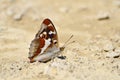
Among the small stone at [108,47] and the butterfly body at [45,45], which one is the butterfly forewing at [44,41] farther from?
the small stone at [108,47]

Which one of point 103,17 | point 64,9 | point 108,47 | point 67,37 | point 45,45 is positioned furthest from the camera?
point 64,9

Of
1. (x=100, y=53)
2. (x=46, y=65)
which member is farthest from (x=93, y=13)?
(x=46, y=65)

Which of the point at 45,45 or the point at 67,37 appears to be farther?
the point at 67,37

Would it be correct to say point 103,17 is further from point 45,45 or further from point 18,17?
point 45,45

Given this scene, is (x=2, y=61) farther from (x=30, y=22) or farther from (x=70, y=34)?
(x=30, y=22)

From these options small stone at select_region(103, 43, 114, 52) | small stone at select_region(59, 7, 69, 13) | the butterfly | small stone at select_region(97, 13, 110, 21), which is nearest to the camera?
the butterfly

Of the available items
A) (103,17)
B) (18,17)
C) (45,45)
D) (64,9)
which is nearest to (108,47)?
(45,45)

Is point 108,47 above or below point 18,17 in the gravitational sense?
below

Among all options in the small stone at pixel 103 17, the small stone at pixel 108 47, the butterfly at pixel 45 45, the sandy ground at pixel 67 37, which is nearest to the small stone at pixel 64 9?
the sandy ground at pixel 67 37

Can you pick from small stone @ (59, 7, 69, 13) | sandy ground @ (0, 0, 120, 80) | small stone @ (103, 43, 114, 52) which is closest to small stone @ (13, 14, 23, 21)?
sandy ground @ (0, 0, 120, 80)

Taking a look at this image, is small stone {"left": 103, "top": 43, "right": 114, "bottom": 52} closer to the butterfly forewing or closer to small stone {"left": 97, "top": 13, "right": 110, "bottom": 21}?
the butterfly forewing
